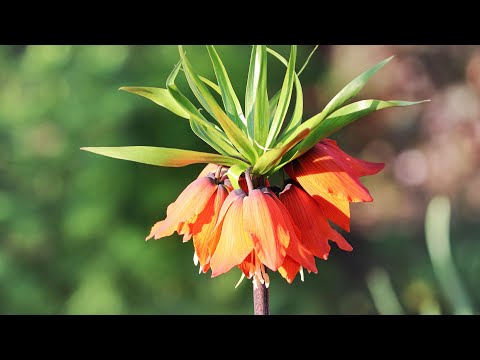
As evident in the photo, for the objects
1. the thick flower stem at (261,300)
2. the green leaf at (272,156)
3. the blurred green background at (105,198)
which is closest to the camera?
the green leaf at (272,156)

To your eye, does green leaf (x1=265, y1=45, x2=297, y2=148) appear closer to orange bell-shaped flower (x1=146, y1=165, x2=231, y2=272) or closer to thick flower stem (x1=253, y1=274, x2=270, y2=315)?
orange bell-shaped flower (x1=146, y1=165, x2=231, y2=272)

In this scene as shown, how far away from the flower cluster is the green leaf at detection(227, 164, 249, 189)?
0.01 m

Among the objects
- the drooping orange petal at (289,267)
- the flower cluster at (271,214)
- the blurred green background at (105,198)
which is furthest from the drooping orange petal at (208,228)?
the blurred green background at (105,198)

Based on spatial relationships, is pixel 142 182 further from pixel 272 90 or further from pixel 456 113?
pixel 456 113

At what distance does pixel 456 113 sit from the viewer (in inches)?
98.3

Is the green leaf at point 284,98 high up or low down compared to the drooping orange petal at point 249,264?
up

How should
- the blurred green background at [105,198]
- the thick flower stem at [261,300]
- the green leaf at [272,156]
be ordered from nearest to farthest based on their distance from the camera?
1. the green leaf at [272,156]
2. the thick flower stem at [261,300]
3. the blurred green background at [105,198]

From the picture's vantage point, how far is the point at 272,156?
0.80 metres

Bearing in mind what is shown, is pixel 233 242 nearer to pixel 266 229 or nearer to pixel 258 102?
pixel 266 229

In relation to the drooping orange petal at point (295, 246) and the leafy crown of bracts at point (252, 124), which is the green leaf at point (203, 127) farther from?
the drooping orange petal at point (295, 246)

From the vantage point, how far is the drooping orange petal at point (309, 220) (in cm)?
85

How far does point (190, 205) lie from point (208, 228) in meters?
0.05

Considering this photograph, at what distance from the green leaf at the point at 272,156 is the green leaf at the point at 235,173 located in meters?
0.02

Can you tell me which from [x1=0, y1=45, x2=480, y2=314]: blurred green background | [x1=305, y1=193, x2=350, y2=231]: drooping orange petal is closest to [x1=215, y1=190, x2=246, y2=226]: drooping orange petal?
[x1=305, y1=193, x2=350, y2=231]: drooping orange petal
